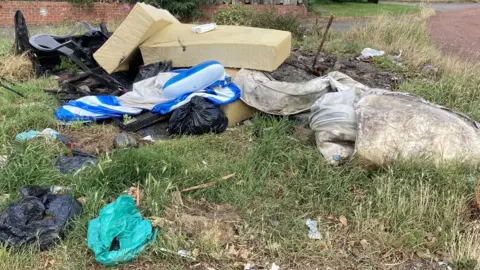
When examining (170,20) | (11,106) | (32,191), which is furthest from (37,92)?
(32,191)

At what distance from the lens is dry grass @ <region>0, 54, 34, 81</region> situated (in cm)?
564

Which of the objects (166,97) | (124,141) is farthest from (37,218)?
(166,97)

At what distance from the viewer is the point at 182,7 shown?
11203 mm

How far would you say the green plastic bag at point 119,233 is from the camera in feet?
8.14

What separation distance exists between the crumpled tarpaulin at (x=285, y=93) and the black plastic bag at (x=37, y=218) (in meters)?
2.15

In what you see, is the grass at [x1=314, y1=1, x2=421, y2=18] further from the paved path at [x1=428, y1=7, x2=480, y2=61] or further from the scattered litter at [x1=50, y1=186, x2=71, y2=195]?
the scattered litter at [x1=50, y1=186, x2=71, y2=195]

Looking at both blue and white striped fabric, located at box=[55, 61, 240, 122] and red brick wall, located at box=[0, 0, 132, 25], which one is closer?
blue and white striped fabric, located at box=[55, 61, 240, 122]

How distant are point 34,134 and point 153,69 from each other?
5.52ft

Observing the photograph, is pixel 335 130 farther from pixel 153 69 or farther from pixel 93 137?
pixel 153 69

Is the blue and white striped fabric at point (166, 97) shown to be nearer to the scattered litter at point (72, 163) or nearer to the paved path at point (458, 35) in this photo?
the scattered litter at point (72, 163)

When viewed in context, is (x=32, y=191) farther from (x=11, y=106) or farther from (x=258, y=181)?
(x=11, y=106)

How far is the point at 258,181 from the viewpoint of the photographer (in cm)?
321

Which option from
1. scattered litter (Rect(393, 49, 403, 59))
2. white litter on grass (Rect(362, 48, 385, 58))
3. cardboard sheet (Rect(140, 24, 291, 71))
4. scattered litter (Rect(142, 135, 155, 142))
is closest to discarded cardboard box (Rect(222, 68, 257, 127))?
cardboard sheet (Rect(140, 24, 291, 71))

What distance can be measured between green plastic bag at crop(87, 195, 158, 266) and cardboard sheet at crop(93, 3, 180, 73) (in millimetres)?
2813
